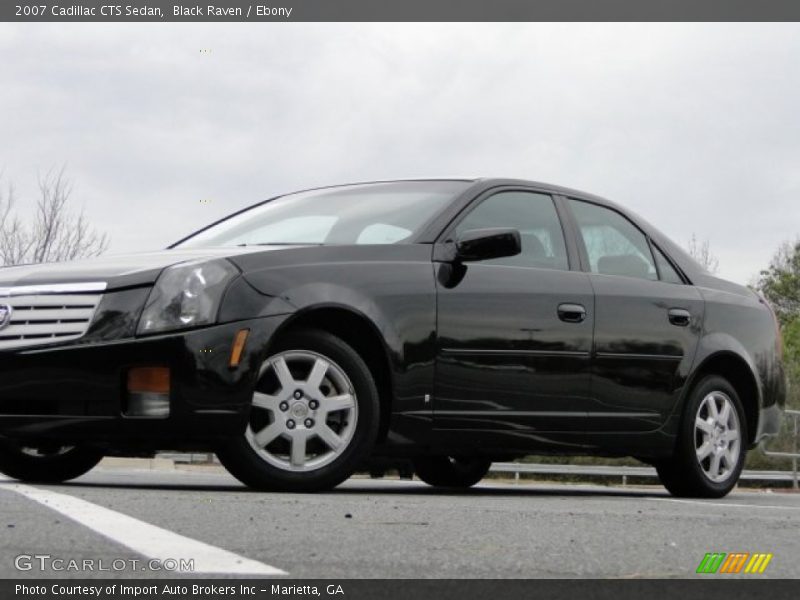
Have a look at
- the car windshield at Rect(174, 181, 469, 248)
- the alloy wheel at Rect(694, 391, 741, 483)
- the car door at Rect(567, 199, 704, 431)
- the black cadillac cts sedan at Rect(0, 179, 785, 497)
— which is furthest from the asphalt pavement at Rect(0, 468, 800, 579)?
the alloy wheel at Rect(694, 391, 741, 483)

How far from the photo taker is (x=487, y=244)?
7555 millimetres

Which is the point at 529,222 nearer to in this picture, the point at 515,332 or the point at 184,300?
the point at 515,332

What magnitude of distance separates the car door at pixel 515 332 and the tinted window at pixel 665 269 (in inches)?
34.8

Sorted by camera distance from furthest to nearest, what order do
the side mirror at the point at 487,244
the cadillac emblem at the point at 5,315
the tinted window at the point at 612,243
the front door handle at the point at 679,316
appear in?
1. the front door handle at the point at 679,316
2. the tinted window at the point at 612,243
3. the side mirror at the point at 487,244
4. the cadillac emblem at the point at 5,315

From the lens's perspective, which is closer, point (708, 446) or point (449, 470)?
point (708, 446)

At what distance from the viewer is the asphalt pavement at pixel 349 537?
4.15 meters

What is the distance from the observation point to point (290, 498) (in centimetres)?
632

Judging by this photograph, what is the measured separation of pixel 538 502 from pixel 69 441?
2102mm

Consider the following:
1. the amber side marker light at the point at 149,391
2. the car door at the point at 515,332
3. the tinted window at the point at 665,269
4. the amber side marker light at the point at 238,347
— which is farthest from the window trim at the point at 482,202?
the amber side marker light at the point at 149,391

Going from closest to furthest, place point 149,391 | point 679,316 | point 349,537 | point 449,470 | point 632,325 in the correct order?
point 349,537 → point 149,391 → point 632,325 → point 679,316 → point 449,470

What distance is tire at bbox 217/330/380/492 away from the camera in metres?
6.89

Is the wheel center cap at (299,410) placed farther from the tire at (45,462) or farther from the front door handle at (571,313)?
the front door handle at (571,313)

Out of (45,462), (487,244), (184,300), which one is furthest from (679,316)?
(45,462)

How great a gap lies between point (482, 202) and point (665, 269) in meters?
1.51
